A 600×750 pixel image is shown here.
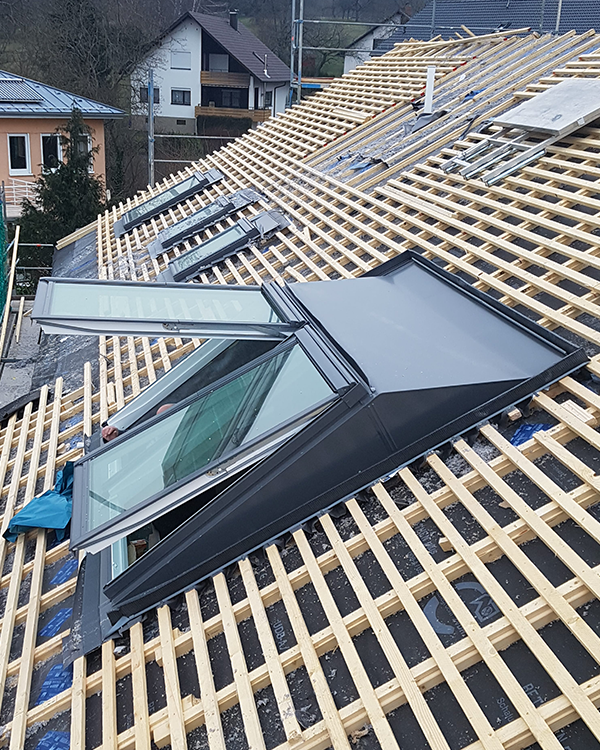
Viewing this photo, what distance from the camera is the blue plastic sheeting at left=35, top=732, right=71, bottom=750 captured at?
255 cm

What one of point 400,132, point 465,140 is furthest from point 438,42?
point 465,140

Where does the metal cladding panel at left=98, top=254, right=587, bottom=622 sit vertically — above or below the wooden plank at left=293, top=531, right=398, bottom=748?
above

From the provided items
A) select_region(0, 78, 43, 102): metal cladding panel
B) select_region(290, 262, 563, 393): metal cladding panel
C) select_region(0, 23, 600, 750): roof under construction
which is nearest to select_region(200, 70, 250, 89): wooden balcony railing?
select_region(0, 78, 43, 102): metal cladding panel

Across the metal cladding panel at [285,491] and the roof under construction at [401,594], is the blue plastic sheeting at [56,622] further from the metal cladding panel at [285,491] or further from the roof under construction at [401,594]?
the metal cladding panel at [285,491]

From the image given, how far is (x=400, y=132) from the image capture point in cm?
809

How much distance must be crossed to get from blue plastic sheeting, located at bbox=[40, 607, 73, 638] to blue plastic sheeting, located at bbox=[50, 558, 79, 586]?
21 cm

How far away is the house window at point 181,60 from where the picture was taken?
32.8 metres

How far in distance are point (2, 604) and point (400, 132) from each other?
6861mm

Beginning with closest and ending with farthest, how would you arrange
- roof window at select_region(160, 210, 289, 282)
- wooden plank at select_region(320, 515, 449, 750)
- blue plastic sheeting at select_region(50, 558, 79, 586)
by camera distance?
wooden plank at select_region(320, 515, 449, 750) < blue plastic sheeting at select_region(50, 558, 79, 586) < roof window at select_region(160, 210, 289, 282)

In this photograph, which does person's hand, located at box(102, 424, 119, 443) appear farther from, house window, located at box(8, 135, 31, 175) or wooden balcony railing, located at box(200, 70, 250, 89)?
wooden balcony railing, located at box(200, 70, 250, 89)

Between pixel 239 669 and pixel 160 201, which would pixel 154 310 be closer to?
pixel 239 669

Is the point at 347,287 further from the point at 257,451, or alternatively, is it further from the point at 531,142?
the point at 531,142

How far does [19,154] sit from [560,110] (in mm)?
18987

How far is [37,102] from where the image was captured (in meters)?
19.9
